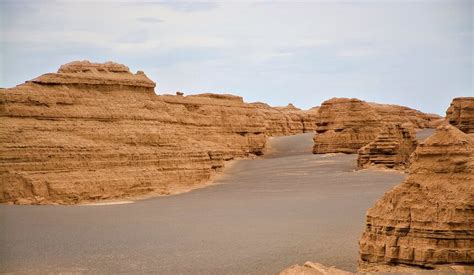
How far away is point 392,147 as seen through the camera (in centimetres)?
2911

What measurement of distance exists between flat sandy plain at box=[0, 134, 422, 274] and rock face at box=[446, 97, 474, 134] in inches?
442

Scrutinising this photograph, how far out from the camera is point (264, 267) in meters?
12.1

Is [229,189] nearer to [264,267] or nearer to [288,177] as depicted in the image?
[288,177]

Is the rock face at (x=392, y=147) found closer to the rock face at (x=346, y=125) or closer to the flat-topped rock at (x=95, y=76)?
the rock face at (x=346, y=125)

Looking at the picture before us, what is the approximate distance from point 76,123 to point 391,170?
1280 centimetres

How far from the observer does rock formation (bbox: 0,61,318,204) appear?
21.7m

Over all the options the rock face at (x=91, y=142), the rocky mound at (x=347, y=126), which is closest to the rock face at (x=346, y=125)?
the rocky mound at (x=347, y=126)

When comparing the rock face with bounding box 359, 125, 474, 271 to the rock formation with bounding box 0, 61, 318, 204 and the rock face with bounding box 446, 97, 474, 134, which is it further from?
the rock face with bounding box 446, 97, 474, 134

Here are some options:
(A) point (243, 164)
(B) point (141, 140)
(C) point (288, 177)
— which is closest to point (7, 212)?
(B) point (141, 140)

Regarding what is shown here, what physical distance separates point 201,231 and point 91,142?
8548 mm

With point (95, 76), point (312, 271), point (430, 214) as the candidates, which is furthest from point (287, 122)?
point (312, 271)

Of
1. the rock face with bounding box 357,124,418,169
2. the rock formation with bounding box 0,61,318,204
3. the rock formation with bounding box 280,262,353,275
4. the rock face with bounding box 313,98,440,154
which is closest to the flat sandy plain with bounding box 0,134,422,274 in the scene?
the rock formation with bounding box 0,61,318,204

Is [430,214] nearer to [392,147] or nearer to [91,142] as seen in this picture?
[91,142]

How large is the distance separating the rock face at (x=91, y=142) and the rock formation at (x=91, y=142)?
1.2 inches
